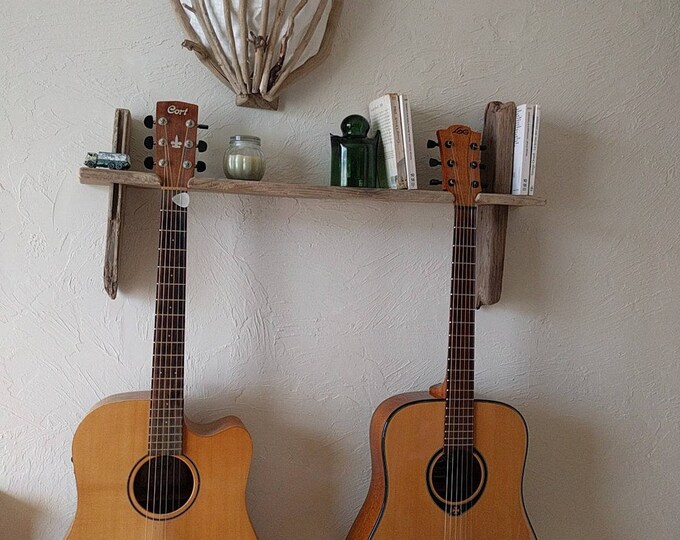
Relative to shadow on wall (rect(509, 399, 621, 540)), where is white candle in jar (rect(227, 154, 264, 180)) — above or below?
above

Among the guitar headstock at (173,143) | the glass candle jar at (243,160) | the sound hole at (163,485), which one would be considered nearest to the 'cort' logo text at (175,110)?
the guitar headstock at (173,143)

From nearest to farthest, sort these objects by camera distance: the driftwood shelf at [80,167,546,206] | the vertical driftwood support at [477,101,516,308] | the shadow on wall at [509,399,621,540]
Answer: the driftwood shelf at [80,167,546,206] < the vertical driftwood support at [477,101,516,308] < the shadow on wall at [509,399,621,540]

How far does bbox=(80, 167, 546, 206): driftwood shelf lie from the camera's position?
1.08m

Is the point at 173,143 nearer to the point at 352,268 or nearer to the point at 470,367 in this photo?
the point at 352,268

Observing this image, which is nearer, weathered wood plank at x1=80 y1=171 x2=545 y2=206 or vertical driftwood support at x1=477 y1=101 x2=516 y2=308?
weathered wood plank at x1=80 y1=171 x2=545 y2=206

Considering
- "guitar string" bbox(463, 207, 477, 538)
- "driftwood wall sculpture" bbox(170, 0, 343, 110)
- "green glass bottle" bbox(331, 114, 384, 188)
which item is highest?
"driftwood wall sculpture" bbox(170, 0, 343, 110)

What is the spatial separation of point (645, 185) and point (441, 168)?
589 mm

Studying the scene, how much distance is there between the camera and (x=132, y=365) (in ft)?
4.06

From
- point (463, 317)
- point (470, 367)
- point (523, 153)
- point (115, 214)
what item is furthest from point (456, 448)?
point (115, 214)

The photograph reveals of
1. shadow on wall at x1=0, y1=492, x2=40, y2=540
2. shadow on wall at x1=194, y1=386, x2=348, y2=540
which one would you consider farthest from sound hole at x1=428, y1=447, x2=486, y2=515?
shadow on wall at x1=0, y1=492, x2=40, y2=540

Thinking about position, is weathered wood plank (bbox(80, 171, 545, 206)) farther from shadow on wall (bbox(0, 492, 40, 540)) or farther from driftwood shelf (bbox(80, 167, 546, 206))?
shadow on wall (bbox(0, 492, 40, 540))

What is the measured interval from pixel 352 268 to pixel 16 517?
2.78 feet

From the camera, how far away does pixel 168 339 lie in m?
1.13

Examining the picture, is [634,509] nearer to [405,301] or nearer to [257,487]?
[405,301]
